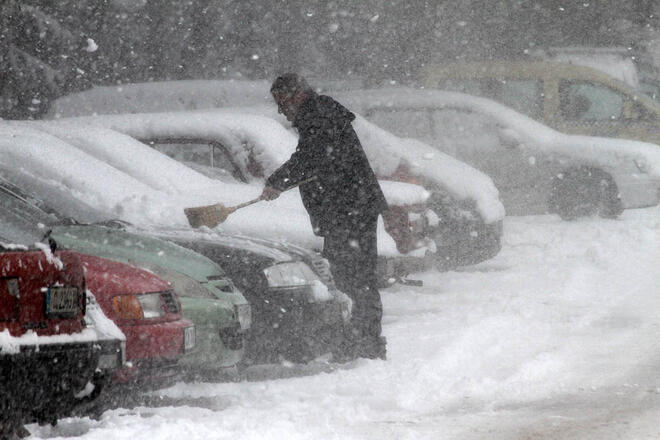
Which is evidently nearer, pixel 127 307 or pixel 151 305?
pixel 127 307

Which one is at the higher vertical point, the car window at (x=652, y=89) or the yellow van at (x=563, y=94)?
the car window at (x=652, y=89)

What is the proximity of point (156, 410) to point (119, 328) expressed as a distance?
0.78 meters

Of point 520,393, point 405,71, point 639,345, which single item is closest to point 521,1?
point 405,71

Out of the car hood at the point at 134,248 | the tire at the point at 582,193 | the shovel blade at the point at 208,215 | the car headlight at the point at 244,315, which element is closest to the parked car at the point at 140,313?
the car hood at the point at 134,248

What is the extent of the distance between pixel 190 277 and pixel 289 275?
2.89ft

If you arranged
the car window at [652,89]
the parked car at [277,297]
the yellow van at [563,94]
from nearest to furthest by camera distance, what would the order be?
the parked car at [277,297], the yellow van at [563,94], the car window at [652,89]

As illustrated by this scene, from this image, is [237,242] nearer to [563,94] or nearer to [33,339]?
[33,339]

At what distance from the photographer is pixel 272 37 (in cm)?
2147

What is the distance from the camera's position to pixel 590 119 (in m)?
17.4

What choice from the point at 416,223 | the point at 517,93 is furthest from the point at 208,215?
the point at 517,93

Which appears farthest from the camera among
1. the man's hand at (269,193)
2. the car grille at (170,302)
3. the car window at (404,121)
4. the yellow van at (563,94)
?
the yellow van at (563,94)

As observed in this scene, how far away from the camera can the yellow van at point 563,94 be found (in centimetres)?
1720

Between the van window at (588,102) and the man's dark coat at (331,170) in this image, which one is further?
the van window at (588,102)

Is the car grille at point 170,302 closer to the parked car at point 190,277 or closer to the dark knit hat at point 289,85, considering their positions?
the parked car at point 190,277
